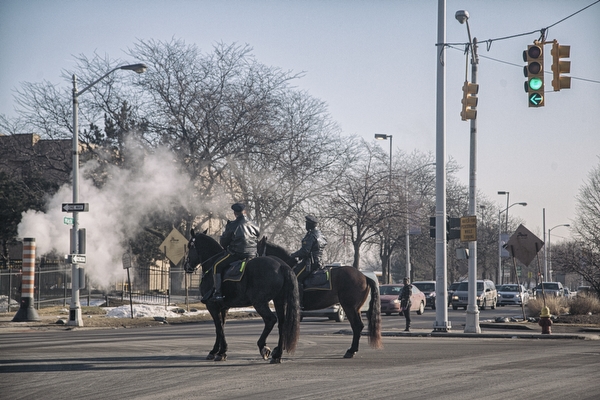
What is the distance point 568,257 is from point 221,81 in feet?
66.9

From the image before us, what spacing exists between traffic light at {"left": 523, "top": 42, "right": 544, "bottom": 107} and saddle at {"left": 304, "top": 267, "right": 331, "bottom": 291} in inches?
263

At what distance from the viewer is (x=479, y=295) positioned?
43.4 meters

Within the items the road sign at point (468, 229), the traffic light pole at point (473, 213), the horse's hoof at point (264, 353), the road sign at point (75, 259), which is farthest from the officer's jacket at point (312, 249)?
the road sign at point (75, 259)

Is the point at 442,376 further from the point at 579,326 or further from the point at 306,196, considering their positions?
the point at 306,196

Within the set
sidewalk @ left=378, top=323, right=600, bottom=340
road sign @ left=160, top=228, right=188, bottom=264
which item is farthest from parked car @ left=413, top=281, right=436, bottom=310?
sidewalk @ left=378, top=323, right=600, bottom=340

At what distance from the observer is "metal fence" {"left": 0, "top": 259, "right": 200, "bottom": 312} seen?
34188mm

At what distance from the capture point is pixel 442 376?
11062 mm

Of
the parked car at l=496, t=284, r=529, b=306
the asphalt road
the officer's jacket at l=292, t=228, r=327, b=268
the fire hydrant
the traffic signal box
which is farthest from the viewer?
the parked car at l=496, t=284, r=529, b=306

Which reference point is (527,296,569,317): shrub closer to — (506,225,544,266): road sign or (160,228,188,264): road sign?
(506,225,544,266): road sign

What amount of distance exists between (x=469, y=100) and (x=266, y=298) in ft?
38.2

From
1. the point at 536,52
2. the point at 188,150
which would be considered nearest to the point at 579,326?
the point at 536,52

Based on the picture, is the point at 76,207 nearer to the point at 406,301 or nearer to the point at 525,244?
the point at 406,301

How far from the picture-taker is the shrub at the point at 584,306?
31562mm

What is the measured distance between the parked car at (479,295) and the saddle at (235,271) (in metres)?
31.5
